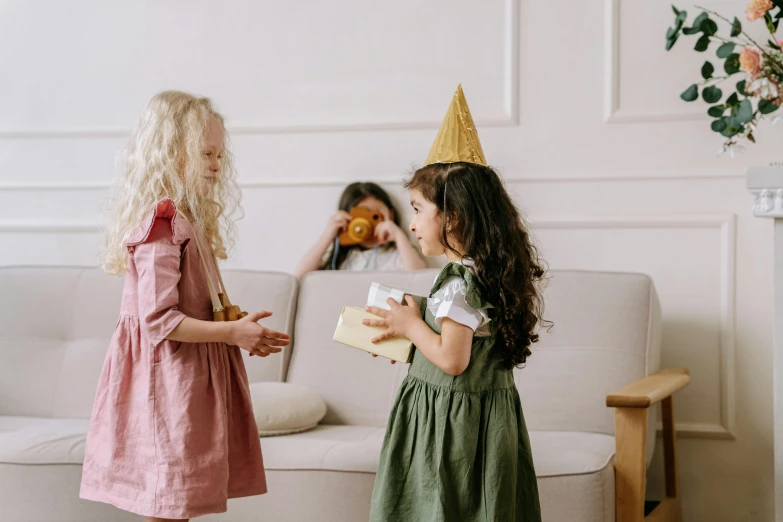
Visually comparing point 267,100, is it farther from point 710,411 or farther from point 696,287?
point 710,411

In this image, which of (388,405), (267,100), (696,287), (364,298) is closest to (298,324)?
(364,298)

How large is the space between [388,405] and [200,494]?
0.87 meters

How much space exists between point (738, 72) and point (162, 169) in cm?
169

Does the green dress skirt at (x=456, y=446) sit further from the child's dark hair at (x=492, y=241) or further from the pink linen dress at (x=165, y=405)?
the pink linen dress at (x=165, y=405)

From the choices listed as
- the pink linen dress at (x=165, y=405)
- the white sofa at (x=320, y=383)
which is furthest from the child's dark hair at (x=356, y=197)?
the pink linen dress at (x=165, y=405)

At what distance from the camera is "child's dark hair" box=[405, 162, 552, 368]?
151 cm

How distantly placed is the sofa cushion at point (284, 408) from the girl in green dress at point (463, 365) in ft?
2.00

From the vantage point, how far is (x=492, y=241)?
1528 mm

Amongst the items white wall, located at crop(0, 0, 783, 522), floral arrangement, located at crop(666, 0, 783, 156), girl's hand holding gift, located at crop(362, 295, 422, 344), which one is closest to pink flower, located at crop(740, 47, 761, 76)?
floral arrangement, located at crop(666, 0, 783, 156)

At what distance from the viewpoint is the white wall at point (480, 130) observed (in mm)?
2527

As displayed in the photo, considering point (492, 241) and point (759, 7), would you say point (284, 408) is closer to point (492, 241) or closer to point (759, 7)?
point (492, 241)

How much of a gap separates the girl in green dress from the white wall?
3.73 ft

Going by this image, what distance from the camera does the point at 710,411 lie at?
99.9 inches

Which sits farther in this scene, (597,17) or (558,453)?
(597,17)
